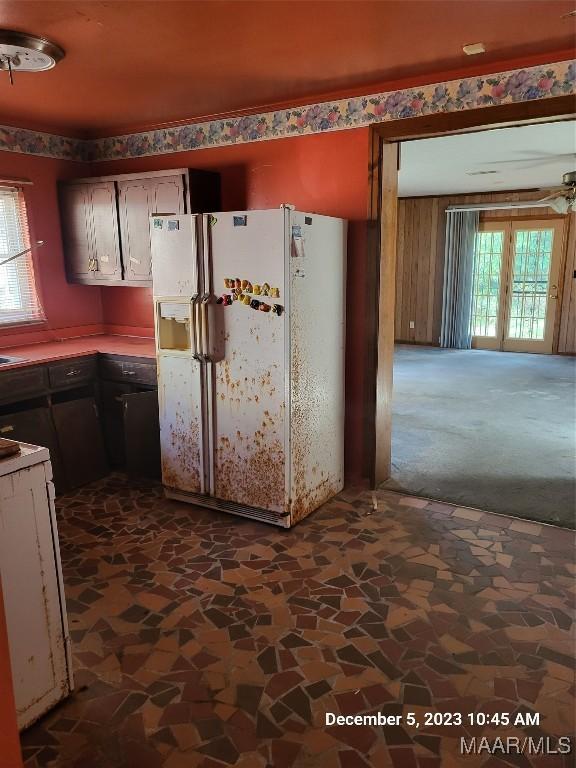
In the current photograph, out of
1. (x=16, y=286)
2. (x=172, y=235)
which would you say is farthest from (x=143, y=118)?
(x=16, y=286)

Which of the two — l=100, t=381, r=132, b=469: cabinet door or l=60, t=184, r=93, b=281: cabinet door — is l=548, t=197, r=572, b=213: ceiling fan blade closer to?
l=60, t=184, r=93, b=281: cabinet door

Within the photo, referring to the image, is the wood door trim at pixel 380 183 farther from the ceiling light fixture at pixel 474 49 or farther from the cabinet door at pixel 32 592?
the cabinet door at pixel 32 592

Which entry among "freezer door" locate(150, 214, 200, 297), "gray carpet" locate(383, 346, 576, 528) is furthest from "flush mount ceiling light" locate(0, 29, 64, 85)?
"gray carpet" locate(383, 346, 576, 528)

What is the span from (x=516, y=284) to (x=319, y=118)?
20.9ft

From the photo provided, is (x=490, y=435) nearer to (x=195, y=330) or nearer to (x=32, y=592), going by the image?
(x=195, y=330)

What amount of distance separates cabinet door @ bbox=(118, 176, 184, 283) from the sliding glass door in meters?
6.54

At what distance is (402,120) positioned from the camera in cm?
321

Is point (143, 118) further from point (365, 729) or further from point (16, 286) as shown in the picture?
point (365, 729)

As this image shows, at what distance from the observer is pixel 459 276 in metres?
9.12

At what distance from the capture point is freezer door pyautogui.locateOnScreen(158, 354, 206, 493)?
3350 millimetres

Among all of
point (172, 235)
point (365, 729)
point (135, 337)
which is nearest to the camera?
point (365, 729)

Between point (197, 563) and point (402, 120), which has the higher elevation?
point (402, 120)

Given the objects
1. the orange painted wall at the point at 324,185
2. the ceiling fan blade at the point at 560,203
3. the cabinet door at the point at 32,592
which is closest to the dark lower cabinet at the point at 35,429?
the cabinet door at the point at 32,592

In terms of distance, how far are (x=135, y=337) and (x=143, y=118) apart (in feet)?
5.43
